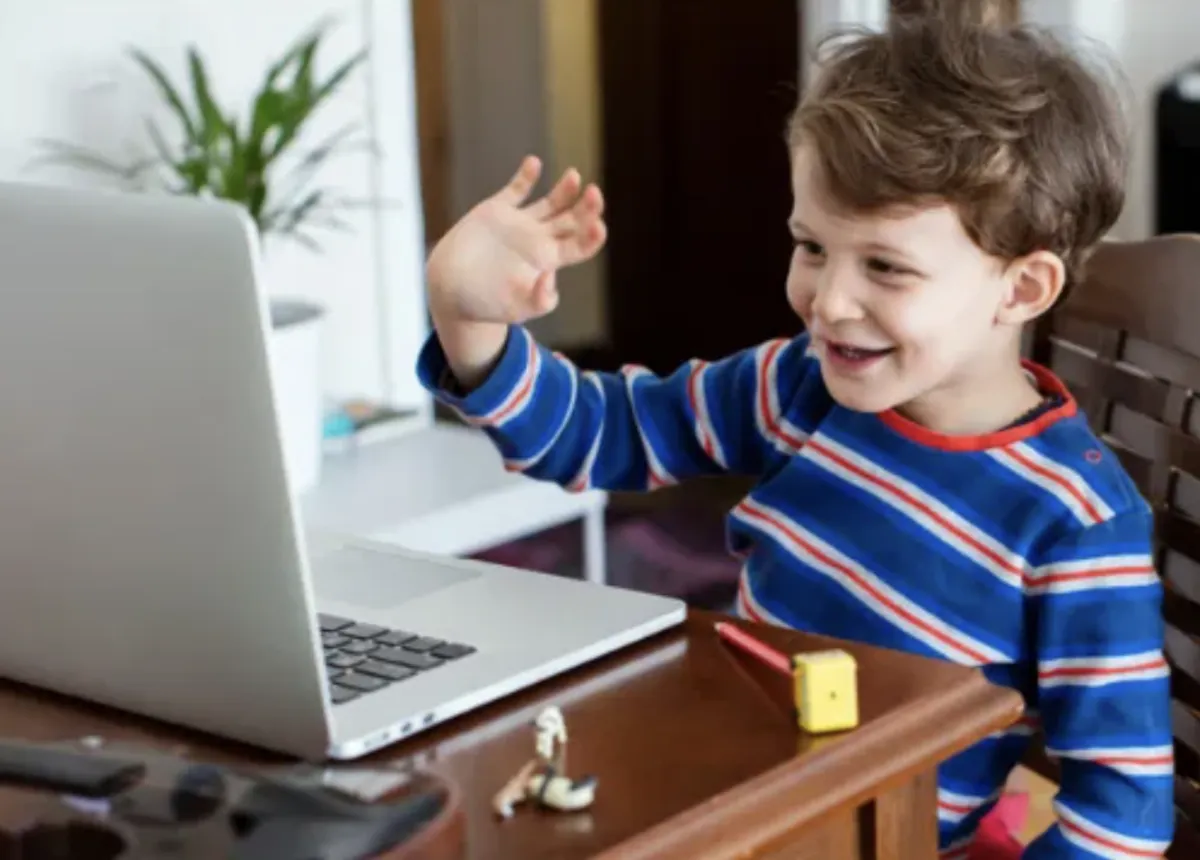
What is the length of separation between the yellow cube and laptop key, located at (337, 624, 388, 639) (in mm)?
244

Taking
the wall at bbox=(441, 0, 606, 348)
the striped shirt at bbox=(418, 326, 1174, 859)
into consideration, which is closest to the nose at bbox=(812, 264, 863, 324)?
the striped shirt at bbox=(418, 326, 1174, 859)

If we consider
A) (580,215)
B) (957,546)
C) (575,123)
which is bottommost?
(575,123)

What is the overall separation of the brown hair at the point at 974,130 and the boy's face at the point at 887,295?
0.05 feet

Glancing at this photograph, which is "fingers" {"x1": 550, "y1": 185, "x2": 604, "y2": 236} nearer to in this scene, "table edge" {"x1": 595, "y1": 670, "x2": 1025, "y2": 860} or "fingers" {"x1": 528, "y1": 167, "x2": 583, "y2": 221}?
"fingers" {"x1": 528, "y1": 167, "x2": 583, "y2": 221}

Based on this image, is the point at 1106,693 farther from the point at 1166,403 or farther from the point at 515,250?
the point at 515,250

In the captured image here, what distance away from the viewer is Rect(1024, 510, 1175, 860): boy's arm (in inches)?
43.8

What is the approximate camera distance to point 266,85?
7.38 ft

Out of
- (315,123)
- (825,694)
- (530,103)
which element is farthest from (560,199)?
(530,103)

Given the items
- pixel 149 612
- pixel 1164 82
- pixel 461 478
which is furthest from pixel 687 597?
pixel 149 612

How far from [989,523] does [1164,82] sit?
7.78ft

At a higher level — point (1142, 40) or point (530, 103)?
point (1142, 40)

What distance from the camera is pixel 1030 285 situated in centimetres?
122

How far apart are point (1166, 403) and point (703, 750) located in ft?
1.88

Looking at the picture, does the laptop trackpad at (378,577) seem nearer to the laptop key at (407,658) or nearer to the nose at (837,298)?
the laptop key at (407,658)
